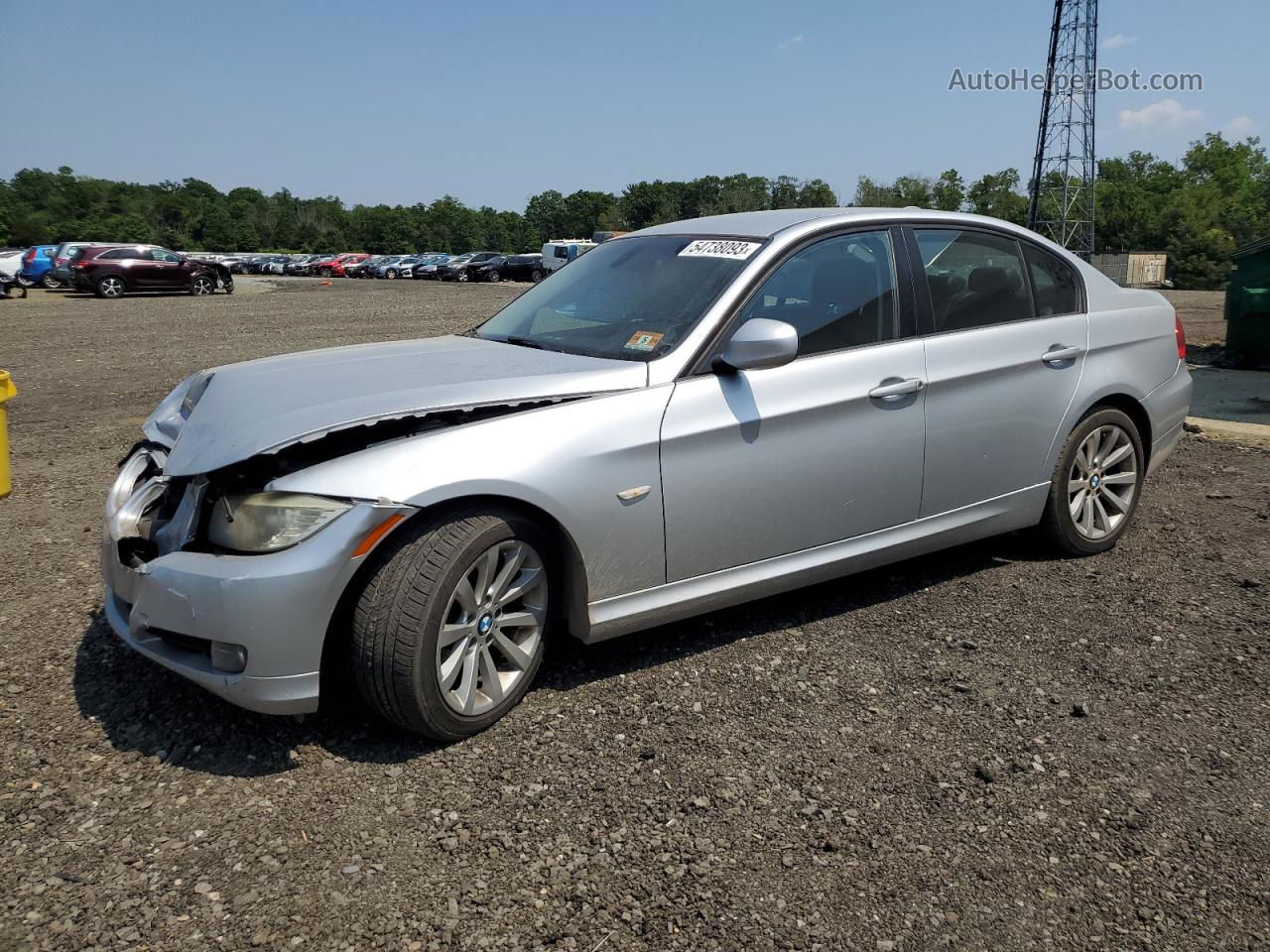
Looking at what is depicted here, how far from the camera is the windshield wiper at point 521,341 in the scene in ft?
14.0

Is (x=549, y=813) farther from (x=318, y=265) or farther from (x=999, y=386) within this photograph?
(x=318, y=265)

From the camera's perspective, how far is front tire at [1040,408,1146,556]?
4941mm

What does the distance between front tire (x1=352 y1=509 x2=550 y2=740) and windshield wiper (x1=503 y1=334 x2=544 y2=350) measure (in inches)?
43.8

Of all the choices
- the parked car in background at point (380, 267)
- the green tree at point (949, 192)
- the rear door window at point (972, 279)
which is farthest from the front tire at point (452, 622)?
the green tree at point (949, 192)

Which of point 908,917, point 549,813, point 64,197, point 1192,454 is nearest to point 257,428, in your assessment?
point 549,813

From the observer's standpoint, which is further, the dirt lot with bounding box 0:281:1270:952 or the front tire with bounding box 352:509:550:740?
the front tire with bounding box 352:509:550:740

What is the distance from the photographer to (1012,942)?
243cm

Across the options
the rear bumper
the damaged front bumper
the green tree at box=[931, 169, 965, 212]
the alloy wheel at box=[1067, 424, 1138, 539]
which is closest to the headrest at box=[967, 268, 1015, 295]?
the alloy wheel at box=[1067, 424, 1138, 539]

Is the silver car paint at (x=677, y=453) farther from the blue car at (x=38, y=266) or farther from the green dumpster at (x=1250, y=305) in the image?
the blue car at (x=38, y=266)

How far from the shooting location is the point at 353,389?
3457 mm

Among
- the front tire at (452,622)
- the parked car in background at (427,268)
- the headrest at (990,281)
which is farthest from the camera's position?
the parked car in background at (427,268)

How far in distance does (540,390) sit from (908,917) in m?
1.98

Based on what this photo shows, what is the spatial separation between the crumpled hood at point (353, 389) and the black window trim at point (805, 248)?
0.26m

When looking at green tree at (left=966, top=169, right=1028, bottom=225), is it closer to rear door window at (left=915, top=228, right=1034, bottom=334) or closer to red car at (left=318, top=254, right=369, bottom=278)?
red car at (left=318, top=254, right=369, bottom=278)
